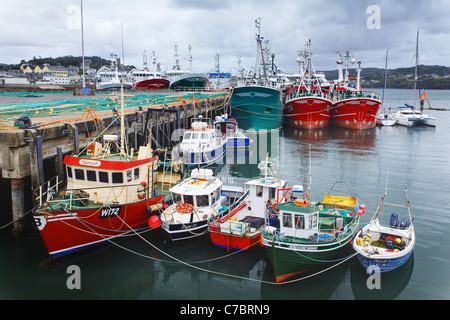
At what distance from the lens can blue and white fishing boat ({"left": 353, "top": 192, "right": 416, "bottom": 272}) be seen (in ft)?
50.8

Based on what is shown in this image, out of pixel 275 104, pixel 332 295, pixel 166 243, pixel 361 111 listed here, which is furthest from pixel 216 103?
pixel 332 295

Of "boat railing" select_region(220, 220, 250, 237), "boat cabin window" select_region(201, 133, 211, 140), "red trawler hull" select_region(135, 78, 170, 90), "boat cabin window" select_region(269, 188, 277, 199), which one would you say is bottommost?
"boat railing" select_region(220, 220, 250, 237)

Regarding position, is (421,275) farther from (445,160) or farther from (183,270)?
(445,160)

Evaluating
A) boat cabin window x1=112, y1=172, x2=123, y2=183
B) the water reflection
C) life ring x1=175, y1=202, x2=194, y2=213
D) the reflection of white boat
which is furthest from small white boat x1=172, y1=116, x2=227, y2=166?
the reflection of white boat

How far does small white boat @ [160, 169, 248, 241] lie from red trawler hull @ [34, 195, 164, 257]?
166 cm

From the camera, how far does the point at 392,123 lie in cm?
7688

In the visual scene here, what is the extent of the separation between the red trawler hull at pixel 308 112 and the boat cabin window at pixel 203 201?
4857 cm

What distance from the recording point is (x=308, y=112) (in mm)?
66375

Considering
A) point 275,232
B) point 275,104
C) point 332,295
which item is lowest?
point 332,295

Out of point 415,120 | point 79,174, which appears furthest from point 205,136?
point 415,120

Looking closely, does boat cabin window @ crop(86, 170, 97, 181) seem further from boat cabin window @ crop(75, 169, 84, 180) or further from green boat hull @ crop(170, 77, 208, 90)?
green boat hull @ crop(170, 77, 208, 90)

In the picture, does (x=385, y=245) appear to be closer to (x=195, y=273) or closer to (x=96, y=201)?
(x=195, y=273)

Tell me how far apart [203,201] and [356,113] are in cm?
5543

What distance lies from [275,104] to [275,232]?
47728mm
